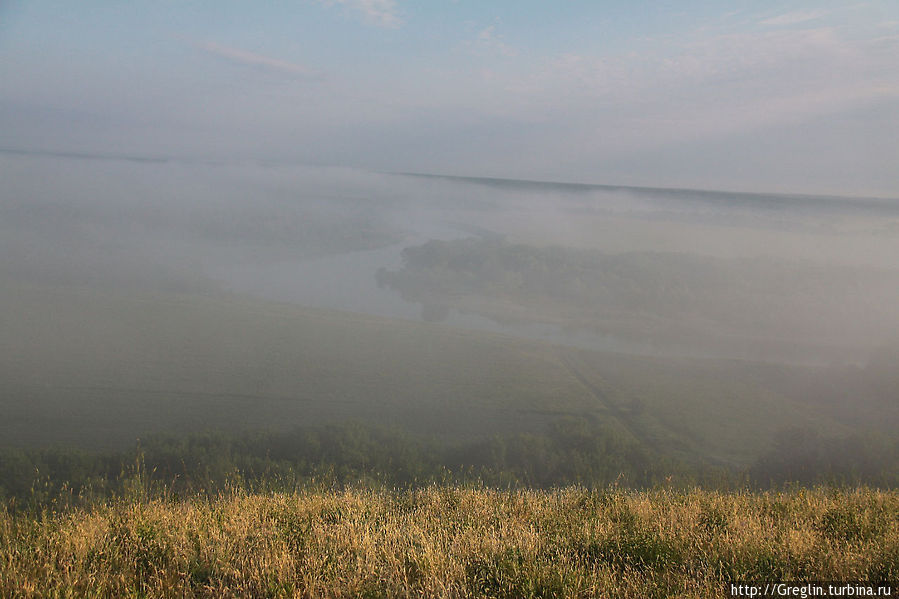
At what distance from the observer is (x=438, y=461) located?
18875 mm

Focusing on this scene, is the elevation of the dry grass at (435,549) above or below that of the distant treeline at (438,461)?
above

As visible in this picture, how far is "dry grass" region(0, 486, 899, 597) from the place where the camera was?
402 centimetres

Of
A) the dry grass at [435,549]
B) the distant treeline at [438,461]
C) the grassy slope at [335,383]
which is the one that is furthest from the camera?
the grassy slope at [335,383]

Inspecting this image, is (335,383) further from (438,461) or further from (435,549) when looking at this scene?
(435,549)

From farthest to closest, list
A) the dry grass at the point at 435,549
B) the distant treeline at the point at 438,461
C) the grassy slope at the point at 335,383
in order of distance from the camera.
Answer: the grassy slope at the point at 335,383 < the distant treeline at the point at 438,461 < the dry grass at the point at 435,549

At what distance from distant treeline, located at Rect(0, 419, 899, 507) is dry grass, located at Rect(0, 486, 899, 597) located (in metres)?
9.70

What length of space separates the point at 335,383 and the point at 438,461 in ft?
35.8

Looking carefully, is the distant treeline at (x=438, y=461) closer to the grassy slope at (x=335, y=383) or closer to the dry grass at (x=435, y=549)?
the grassy slope at (x=335, y=383)

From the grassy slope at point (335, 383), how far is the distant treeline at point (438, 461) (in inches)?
95.7

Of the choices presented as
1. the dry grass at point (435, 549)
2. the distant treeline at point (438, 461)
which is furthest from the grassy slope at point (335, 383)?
the dry grass at point (435, 549)

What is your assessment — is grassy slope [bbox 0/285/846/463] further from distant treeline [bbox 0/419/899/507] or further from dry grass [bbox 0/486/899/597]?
dry grass [bbox 0/486/899/597]

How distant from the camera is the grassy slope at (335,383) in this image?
23219 mm

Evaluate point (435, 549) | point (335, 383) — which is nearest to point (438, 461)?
point (335, 383)

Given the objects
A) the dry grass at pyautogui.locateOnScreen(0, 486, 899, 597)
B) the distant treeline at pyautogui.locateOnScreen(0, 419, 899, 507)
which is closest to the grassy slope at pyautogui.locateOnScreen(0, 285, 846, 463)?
the distant treeline at pyautogui.locateOnScreen(0, 419, 899, 507)
